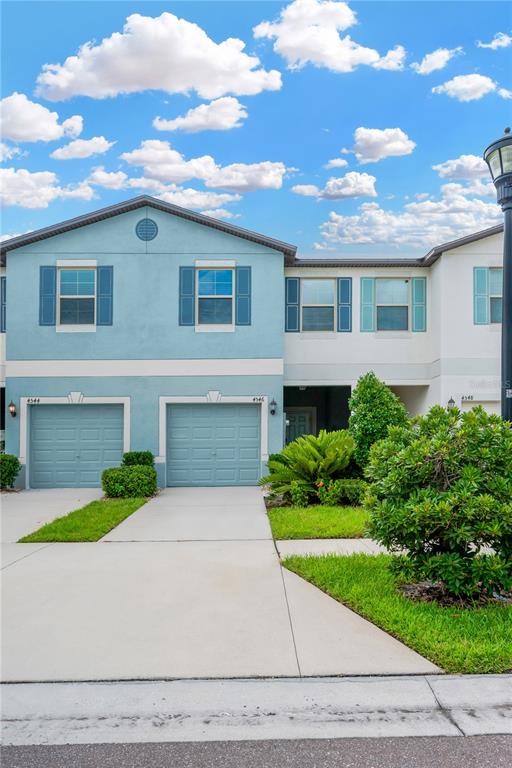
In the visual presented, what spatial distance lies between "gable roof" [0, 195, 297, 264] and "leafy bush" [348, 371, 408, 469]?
4528mm

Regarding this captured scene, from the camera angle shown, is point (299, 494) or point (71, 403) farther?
point (71, 403)

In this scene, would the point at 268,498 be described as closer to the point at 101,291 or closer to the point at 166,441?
the point at 166,441

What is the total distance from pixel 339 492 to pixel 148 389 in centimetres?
578

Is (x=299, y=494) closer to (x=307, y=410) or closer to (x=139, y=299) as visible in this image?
(x=139, y=299)

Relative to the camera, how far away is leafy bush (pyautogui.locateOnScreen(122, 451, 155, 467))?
13.3m

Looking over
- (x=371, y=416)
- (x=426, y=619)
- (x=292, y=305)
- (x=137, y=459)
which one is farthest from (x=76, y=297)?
(x=426, y=619)

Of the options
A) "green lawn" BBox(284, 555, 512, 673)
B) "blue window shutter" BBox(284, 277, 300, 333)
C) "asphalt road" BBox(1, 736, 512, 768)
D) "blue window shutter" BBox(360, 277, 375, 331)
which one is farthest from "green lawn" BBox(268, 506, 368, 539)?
"blue window shutter" BBox(360, 277, 375, 331)

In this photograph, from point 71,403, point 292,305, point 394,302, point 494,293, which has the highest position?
point 494,293

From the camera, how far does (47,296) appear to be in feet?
46.1

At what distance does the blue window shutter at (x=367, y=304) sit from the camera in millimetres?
14727

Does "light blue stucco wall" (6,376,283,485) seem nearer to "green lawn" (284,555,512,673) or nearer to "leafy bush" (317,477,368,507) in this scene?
"leafy bush" (317,477,368,507)

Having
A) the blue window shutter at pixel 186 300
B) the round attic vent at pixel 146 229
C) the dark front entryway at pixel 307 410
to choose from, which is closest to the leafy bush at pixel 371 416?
the blue window shutter at pixel 186 300

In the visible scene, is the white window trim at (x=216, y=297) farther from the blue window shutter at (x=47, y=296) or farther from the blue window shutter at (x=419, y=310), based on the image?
the blue window shutter at (x=419, y=310)

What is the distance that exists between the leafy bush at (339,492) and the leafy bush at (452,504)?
17.0 feet
